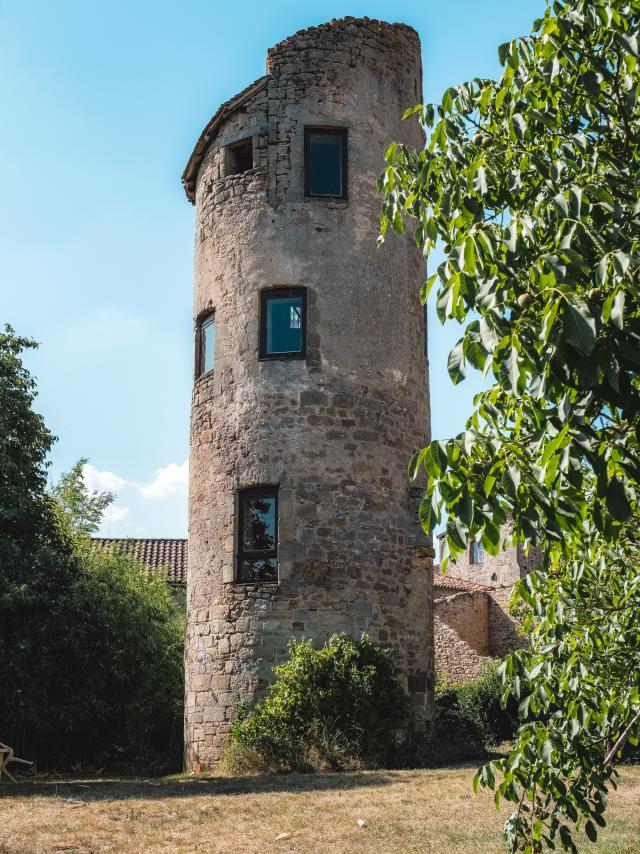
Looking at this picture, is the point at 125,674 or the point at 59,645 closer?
the point at 59,645

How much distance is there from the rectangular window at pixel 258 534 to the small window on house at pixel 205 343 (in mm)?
2584

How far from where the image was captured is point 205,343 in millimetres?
15891

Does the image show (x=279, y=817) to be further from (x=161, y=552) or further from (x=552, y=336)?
(x=161, y=552)

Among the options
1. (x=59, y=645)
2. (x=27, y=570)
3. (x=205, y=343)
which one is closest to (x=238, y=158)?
(x=205, y=343)

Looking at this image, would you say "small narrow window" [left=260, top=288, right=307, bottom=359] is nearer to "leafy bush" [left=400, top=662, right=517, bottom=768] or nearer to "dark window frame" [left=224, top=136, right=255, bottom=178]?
"dark window frame" [left=224, top=136, right=255, bottom=178]

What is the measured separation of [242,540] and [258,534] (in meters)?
0.29

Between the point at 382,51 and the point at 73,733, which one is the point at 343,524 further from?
the point at 382,51

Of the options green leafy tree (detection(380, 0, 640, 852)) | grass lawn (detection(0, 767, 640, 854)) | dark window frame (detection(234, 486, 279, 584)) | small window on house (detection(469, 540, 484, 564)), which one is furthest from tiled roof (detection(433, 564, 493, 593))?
green leafy tree (detection(380, 0, 640, 852))

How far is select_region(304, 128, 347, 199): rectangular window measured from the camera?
1529cm

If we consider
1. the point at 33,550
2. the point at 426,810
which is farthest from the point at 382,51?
the point at 426,810

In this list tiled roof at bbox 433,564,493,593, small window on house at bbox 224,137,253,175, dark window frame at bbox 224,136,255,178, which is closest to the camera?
dark window frame at bbox 224,136,255,178

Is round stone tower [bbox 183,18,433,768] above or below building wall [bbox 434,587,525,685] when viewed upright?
above

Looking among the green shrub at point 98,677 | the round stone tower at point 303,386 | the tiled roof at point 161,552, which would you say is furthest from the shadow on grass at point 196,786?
the tiled roof at point 161,552

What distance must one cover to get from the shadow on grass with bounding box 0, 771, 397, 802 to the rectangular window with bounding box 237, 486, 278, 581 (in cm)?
309
